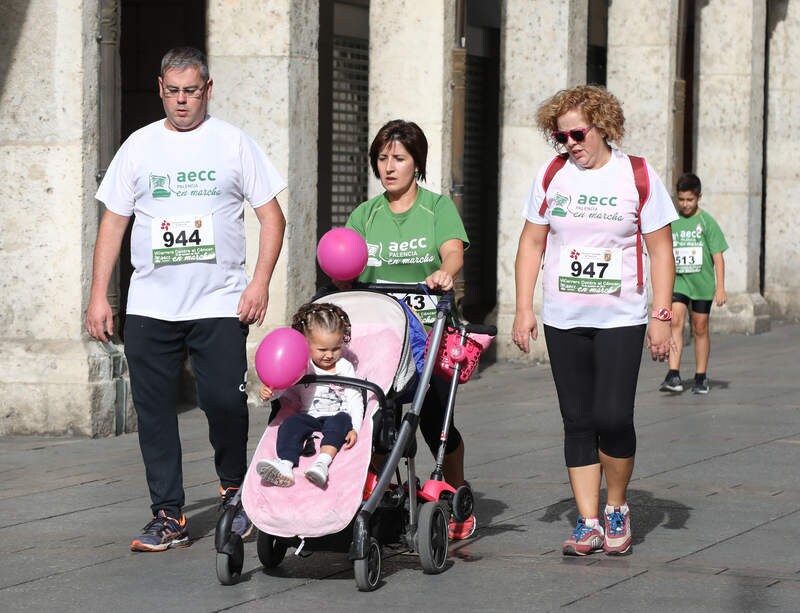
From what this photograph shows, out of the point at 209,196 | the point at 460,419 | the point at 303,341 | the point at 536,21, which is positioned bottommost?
the point at 460,419

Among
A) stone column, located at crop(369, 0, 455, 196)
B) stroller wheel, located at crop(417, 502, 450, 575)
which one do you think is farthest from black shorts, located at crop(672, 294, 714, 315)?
stroller wheel, located at crop(417, 502, 450, 575)

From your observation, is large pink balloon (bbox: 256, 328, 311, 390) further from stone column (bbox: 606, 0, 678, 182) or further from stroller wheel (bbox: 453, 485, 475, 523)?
stone column (bbox: 606, 0, 678, 182)

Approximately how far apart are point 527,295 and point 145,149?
1.56 meters

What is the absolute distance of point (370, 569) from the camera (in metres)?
6.02

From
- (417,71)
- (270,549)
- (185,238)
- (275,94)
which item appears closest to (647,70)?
(417,71)

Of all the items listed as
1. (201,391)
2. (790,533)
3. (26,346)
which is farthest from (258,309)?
(26,346)

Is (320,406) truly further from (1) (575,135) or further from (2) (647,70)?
(2) (647,70)

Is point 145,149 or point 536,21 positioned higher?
point 536,21

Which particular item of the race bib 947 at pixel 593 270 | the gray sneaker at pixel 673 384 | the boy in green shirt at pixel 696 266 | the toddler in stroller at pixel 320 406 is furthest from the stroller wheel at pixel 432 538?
the boy in green shirt at pixel 696 266

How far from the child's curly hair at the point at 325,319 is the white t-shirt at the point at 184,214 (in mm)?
518

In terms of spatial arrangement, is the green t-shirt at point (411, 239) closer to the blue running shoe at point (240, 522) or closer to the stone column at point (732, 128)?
the blue running shoe at point (240, 522)

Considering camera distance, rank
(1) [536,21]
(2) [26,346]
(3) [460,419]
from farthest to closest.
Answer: (1) [536,21]
(3) [460,419]
(2) [26,346]

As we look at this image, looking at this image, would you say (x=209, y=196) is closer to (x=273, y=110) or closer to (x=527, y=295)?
(x=527, y=295)

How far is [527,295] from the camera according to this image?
6.91 meters
